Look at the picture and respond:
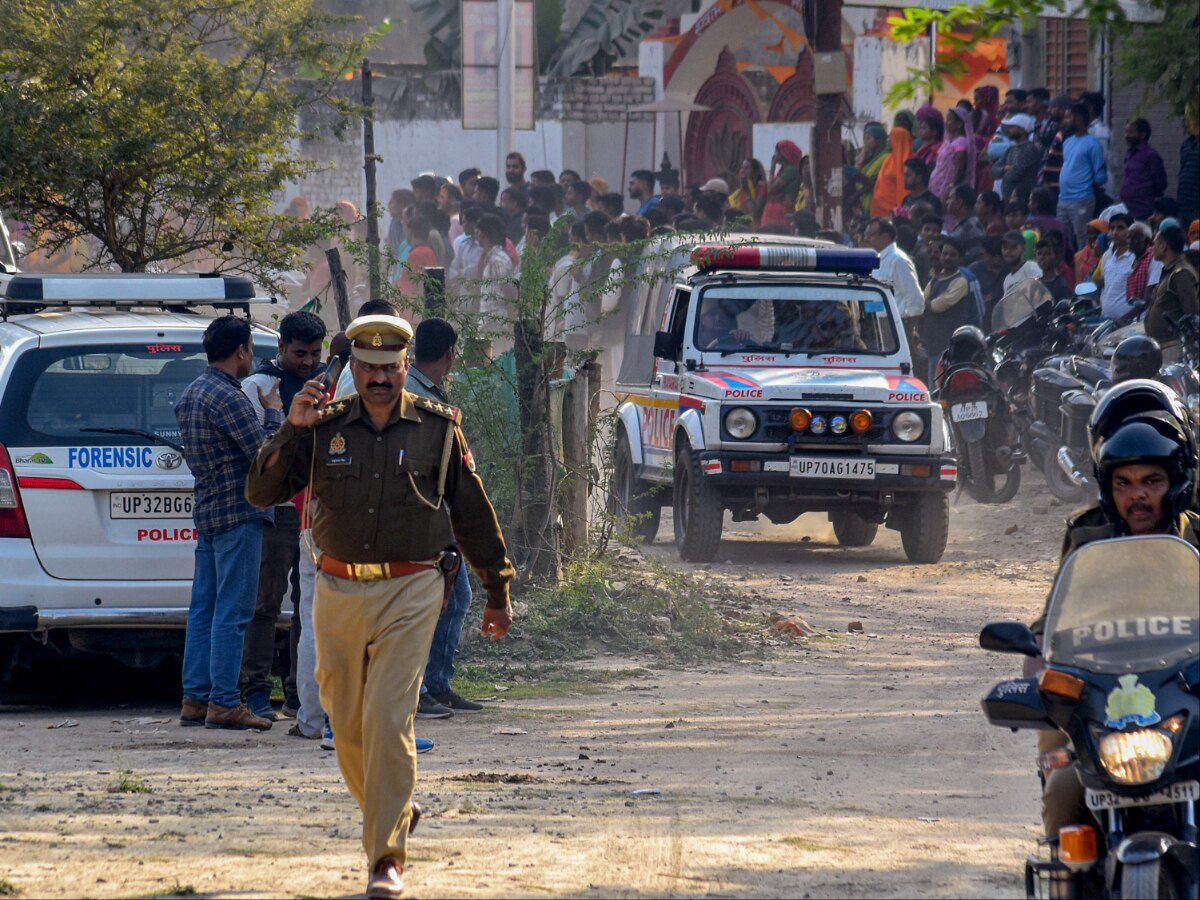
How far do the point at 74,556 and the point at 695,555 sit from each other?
5975 mm

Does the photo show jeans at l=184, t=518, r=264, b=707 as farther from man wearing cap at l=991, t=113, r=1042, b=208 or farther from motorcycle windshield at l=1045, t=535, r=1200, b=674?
man wearing cap at l=991, t=113, r=1042, b=208

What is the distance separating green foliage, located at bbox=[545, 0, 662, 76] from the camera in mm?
36062

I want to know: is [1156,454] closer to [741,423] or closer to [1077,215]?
[741,423]

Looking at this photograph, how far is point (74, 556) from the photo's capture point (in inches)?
311

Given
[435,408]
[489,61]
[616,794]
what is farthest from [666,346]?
[489,61]

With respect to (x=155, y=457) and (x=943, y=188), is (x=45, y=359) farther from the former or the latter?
(x=943, y=188)

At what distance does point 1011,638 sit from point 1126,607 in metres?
0.27

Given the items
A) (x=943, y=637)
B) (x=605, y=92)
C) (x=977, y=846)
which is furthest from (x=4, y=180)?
(x=605, y=92)

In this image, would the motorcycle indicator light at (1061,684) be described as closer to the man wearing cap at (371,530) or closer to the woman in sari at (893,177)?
the man wearing cap at (371,530)

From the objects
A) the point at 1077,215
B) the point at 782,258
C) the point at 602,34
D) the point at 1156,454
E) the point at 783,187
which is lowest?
the point at 1156,454

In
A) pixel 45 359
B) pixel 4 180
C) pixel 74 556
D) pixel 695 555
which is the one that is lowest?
pixel 695 555

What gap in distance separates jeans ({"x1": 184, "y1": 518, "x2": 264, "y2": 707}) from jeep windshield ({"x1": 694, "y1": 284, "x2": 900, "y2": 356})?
6214mm

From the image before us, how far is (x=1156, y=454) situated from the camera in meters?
4.55

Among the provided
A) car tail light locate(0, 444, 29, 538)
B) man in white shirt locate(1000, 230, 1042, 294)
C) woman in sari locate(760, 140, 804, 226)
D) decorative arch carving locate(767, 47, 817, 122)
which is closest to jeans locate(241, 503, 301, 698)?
car tail light locate(0, 444, 29, 538)
